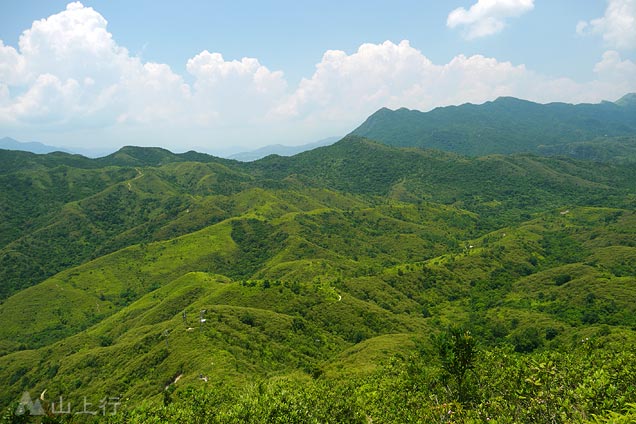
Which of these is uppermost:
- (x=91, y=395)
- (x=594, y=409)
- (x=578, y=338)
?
(x=594, y=409)

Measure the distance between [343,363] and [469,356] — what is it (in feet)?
154

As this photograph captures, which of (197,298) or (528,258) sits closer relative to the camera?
(197,298)

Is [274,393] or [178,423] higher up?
[178,423]

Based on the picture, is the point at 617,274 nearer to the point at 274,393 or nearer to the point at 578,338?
the point at 578,338

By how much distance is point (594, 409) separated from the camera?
94.8 ft

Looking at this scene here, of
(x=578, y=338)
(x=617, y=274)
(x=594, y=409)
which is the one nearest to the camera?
(x=594, y=409)

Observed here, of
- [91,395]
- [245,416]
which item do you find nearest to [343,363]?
[245,416]

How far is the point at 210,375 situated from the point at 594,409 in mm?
67029

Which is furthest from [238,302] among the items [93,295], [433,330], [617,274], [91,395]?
[617,274]

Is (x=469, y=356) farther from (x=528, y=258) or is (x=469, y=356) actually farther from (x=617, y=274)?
(x=528, y=258)

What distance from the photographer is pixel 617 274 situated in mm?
152625

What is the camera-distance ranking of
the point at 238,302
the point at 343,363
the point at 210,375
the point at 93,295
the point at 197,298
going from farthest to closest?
1. the point at 93,295
2. the point at 197,298
3. the point at 238,302
4. the point at 343,363
5. the point at 210,375

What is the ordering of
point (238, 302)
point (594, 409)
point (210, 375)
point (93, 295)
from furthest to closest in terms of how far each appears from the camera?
point (93, 295) < point (238, 302) < point (210, 375) < point (594, 409)

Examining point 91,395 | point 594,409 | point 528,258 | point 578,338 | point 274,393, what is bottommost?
point 528,258
